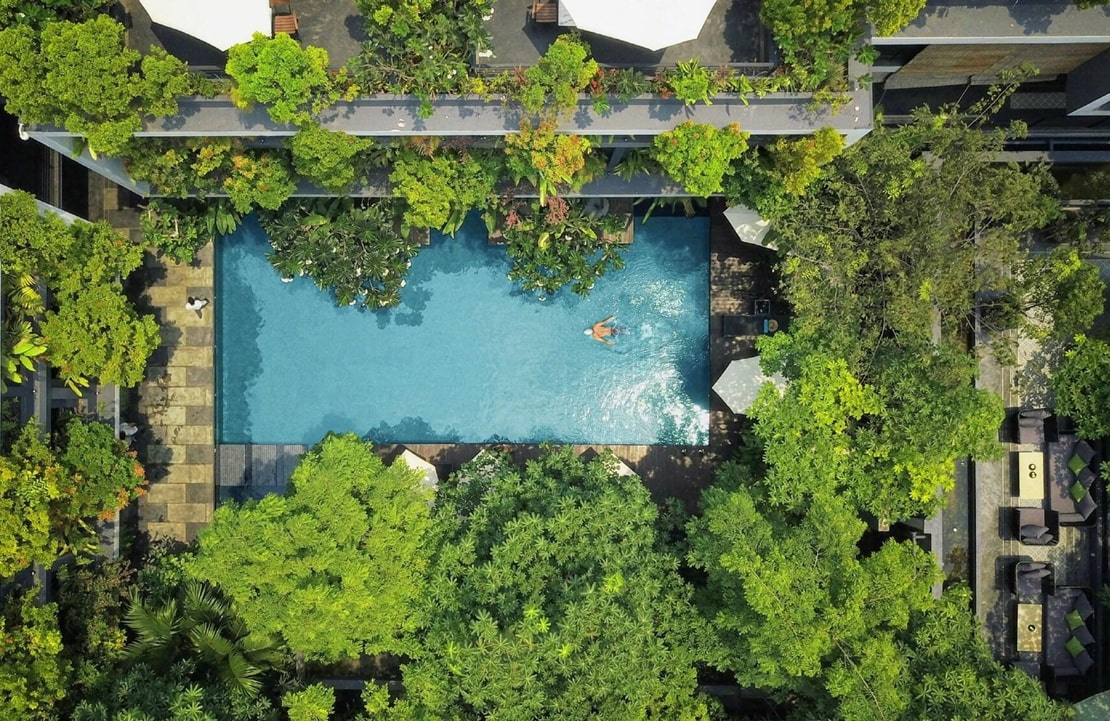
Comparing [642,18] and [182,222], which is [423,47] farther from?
[182,222]

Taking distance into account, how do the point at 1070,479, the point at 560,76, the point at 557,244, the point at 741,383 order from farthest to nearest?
the point at 741,383, the point at 1070,479, the point at 557,244, the point at 560,76

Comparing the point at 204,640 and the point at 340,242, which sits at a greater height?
the point at 340,242

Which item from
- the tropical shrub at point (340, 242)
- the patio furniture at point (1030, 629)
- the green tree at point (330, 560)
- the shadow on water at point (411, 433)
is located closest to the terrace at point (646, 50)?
the tropical shrub at point (340, 242)

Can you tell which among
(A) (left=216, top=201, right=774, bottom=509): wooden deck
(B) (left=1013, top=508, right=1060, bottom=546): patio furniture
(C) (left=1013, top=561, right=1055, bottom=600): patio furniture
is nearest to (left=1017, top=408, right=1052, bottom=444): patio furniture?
(B) (left=1013, top=508, right=1060, bottom=546): patio furniture

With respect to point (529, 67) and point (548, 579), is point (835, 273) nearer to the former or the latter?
point (529, 67)

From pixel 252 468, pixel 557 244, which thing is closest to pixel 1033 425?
pixel 557 244

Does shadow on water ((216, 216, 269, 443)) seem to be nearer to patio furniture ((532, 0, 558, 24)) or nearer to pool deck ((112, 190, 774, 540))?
pool deck ((112, 190, 774, 540))

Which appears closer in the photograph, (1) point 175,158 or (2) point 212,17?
(2) point 212,17

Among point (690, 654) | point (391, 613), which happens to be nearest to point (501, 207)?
point (391, 613)
